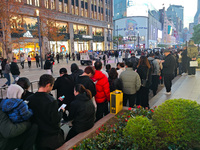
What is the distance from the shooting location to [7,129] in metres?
2.84

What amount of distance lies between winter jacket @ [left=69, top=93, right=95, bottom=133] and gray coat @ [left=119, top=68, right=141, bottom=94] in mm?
2217

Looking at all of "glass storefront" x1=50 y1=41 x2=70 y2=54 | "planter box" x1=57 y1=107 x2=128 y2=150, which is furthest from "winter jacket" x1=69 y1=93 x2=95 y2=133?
"glass storefront" x1=50 y1=41 x2=70 y2=54

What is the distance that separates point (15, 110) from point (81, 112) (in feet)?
4.80

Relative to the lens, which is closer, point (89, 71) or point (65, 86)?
point (89, 71)

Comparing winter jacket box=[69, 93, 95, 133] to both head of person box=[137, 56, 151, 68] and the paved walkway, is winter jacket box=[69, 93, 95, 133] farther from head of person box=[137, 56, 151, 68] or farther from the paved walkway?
the paved walkway

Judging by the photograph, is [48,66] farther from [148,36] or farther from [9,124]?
[148,36]

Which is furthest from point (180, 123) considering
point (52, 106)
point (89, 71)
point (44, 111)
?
point (89, 71)

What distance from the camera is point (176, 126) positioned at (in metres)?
3.14

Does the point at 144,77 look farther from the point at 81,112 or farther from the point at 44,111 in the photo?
the point at 44,111

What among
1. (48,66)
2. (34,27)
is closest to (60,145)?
(48,66)

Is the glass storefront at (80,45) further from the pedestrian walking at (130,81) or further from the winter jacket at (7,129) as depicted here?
the winter jacket at (7,129)

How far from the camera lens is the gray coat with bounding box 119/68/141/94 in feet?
19.6

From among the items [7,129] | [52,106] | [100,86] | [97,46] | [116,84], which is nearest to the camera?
[7,129]

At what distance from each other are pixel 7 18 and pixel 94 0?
4219 cm
